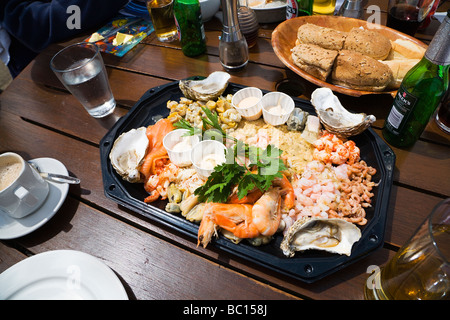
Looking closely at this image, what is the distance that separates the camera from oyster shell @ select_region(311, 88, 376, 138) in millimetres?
1052

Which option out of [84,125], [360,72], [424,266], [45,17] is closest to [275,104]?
[360,72]

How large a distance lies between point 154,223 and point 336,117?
2.86ft

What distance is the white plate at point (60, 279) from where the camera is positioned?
2.68 feet

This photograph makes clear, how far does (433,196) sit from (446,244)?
44 centimetres

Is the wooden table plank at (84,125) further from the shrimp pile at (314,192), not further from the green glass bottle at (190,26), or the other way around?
the green glass bottle at (190,26)

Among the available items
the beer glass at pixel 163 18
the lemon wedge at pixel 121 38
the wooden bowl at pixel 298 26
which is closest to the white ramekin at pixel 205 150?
the wooden bowl at pixel 298 26

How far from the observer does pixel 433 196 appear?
0.97 meters

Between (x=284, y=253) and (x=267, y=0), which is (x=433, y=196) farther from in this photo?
(x=267, y=0)

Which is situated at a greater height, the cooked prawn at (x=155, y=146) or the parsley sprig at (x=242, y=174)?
the parsley sprig at (x=242, y=174)

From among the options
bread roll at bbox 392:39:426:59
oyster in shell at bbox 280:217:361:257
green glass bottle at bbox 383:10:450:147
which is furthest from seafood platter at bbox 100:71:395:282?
bread roll at bbox 392:39:426:59

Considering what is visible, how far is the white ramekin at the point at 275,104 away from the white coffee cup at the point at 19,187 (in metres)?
0.98

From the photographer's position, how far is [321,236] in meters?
0.86

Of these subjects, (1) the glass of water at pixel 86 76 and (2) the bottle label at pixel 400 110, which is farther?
(1) the glass of water at pixel 86 76

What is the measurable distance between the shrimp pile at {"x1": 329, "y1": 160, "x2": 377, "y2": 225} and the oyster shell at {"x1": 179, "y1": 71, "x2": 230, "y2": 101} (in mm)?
711
